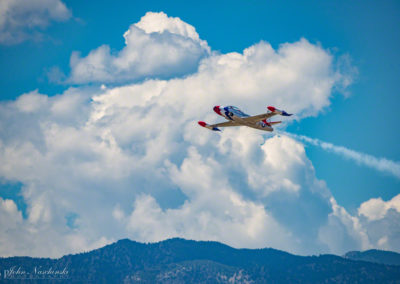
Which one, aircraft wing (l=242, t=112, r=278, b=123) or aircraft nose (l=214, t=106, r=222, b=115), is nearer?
aircraft wing (l=242, t=112, r=278, b=123)

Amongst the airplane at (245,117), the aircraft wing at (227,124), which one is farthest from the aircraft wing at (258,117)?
the aircraft wing at (227,124)

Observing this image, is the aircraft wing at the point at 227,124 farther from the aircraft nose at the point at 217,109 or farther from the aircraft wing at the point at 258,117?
the aircraft nose at the point at 217,109

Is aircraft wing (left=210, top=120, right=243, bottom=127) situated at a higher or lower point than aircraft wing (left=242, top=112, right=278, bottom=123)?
higher

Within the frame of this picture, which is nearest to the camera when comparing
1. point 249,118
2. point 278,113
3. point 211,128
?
point 278,113

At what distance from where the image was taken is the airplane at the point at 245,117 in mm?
145375

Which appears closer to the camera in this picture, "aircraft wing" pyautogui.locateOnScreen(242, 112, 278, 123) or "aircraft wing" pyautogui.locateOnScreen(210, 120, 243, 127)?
"aircraft wing" pyautogui.locateOnScreen(242, 112, 278, 123)

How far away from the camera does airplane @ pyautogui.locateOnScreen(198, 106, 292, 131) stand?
145375 millimetres

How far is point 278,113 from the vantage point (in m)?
141

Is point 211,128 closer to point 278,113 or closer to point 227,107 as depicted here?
point 227,107

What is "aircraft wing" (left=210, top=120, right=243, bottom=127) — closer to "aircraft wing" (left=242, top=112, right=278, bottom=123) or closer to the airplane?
the airplane

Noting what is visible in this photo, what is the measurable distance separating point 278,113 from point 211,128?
3004 centimetres

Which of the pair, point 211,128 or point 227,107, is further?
point 211,128

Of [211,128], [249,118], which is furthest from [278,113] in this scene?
[211,128]

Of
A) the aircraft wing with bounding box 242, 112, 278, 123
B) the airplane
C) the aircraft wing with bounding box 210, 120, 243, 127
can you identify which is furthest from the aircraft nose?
the aircraft wing with bounding box 242, 112, 278, 123
